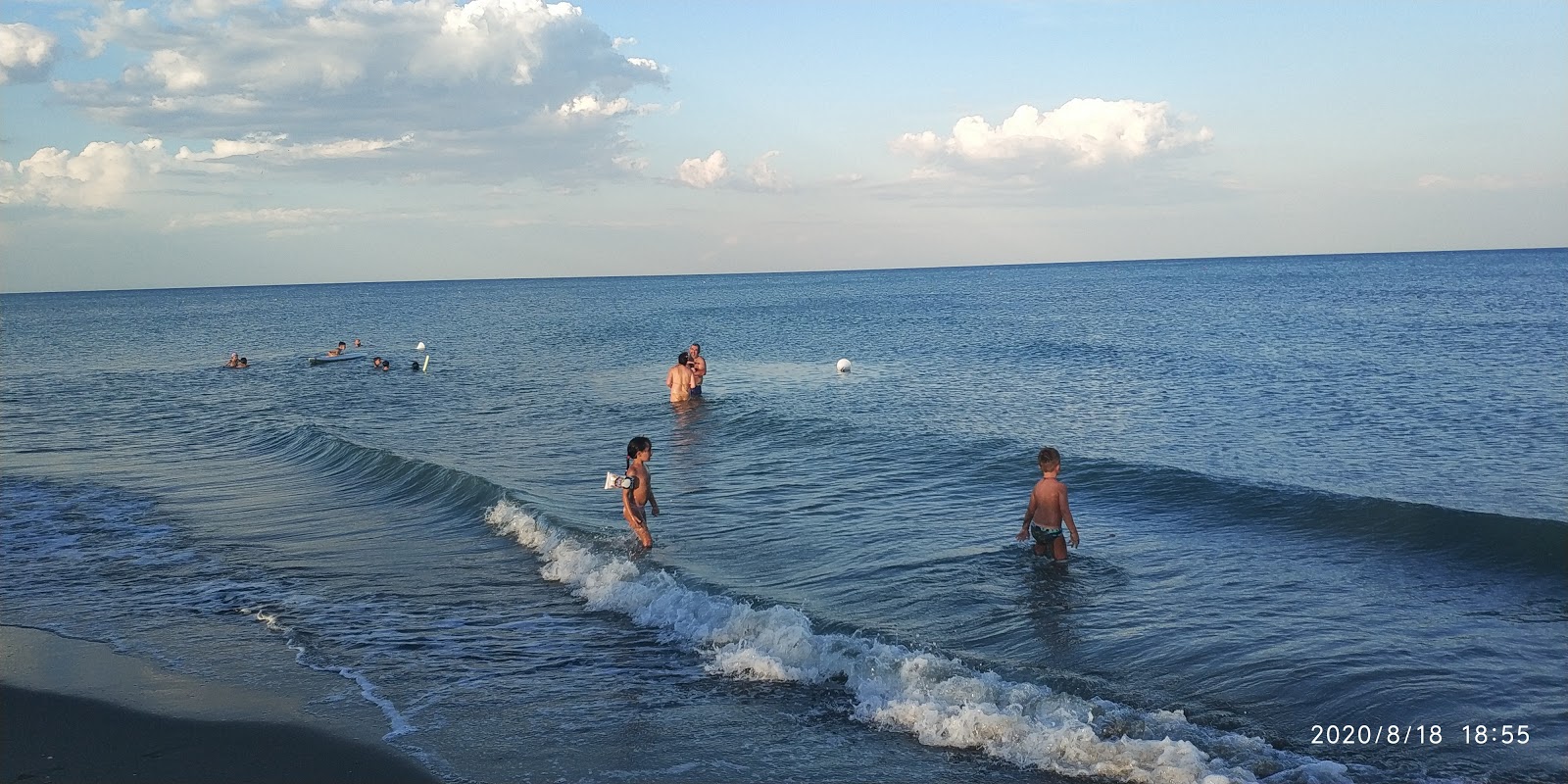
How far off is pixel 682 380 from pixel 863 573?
51.4 feet

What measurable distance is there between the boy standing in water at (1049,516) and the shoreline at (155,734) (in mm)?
7179

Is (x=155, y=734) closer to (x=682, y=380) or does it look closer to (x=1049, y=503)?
(x=1049, y=503)

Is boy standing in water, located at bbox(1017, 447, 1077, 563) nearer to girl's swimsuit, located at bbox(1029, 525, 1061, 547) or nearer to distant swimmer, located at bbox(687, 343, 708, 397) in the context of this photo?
girl's swimsuit, located at bbox(1029, 525, 1061, 547)

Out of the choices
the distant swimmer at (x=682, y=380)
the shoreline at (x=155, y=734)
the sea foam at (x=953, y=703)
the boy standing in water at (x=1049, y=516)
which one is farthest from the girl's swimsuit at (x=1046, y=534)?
the distant swimmer at (x=682, y=380)

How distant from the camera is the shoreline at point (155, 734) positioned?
7.36m

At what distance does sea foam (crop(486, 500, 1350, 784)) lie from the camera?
7.21m

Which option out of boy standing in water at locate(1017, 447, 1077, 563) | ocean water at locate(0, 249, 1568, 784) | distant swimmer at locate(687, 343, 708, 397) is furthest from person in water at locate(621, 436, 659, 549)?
distant swimmer at locate(687, 343, 708, 397)

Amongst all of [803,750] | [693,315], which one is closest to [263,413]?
[803,750]

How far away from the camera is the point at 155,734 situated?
7.98 metres

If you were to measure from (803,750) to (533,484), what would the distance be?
36.7ft

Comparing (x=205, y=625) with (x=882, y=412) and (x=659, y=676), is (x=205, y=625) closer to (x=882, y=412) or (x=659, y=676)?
(x=659, y=676)

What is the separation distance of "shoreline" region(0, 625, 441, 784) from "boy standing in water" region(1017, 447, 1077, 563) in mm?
7179

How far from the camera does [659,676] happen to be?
931 cm

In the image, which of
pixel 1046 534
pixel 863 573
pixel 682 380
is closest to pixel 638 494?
pixel 863 573
